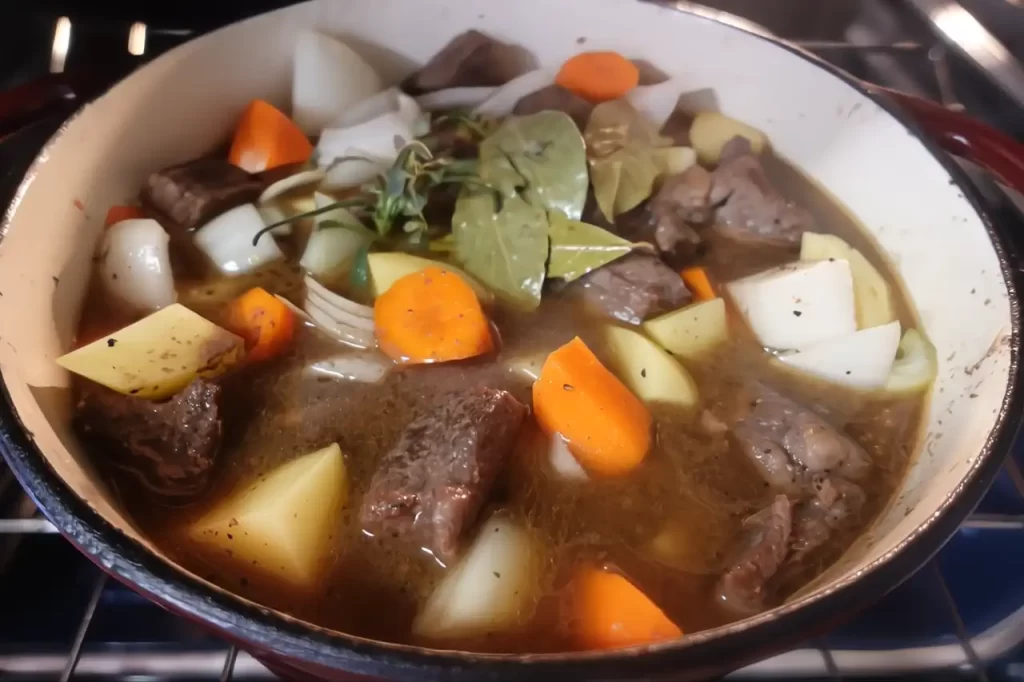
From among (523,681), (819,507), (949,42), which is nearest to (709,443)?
(819,507)

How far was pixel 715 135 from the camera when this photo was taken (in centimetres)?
177

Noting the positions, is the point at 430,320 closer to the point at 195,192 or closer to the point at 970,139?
the point at 195,192

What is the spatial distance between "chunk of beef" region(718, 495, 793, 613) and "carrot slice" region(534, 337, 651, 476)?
0.67 feet

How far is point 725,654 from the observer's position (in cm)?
81

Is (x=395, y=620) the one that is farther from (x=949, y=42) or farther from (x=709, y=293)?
(x=949, y=42)

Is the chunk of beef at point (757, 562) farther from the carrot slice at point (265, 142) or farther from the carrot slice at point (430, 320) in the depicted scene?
the carrot slice at point (265, 142)

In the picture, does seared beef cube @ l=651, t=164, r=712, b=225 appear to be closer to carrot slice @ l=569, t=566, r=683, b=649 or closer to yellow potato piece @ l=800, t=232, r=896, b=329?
yellow potato piece @ l=800, t=232, r=896, b=329

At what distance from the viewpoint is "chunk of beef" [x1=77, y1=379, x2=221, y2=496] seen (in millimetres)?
1148

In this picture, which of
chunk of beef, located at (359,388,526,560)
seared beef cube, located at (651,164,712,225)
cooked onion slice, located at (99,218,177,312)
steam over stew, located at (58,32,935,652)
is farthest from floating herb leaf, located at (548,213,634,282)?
cooked onion slice, located at (99,218,177,312)

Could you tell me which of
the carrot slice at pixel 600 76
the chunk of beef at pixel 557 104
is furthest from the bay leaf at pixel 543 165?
the carrot slice at pixel 600 76

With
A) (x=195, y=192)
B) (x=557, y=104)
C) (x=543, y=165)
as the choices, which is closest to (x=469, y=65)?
(x=557, y=104)

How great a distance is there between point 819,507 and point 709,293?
46 centimetres

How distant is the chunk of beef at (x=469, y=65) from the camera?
1.74 metres

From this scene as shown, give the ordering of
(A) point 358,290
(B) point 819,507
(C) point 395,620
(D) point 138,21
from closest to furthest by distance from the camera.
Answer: (C) point 395,620, (B) point 819,507, (A) point 358,290, (D) point 138,21
